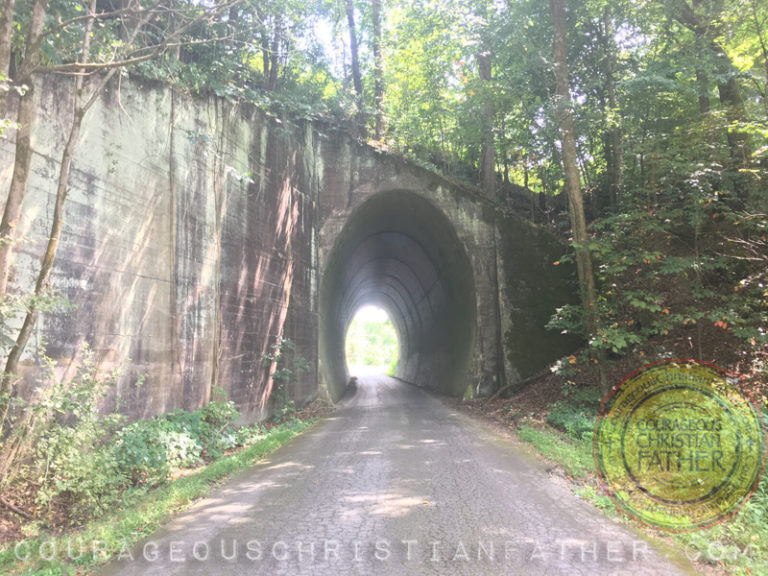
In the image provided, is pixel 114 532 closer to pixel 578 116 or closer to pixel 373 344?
pixel 578 116

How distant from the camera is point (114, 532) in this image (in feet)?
13.3

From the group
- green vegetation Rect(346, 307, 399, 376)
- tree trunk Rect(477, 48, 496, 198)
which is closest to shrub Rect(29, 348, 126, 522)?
tree trunk Rect(477, 48, 496, 198)

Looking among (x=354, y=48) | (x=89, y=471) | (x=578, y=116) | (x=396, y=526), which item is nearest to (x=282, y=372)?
(x=89, y=471)

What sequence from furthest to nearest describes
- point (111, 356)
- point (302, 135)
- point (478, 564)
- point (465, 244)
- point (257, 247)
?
point (465, 244)
point (302, 135)
point (257, 247)
point (111, 356)
point (478, 564)

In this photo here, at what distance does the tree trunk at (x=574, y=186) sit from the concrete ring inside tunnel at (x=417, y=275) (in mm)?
4159

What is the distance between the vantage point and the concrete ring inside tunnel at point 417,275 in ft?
46.1

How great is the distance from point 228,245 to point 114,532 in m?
5.72

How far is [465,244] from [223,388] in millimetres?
8023

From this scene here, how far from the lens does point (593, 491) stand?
5055 millimetres

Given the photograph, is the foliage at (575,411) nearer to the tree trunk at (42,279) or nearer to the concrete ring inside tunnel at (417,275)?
the concrete ring inside tunnel at (417,275)

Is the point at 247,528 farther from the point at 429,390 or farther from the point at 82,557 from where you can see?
the point at 429,390

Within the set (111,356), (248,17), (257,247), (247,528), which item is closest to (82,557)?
(247,528)

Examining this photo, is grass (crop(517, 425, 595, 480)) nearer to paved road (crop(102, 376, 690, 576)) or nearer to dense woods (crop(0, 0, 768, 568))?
paved road (crop(102, 376, 690, 576))

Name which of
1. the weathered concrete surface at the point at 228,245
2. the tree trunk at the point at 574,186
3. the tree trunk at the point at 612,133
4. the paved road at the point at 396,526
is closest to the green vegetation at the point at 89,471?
the paved road at the point at 396,526
